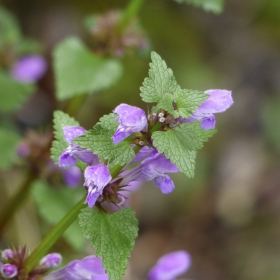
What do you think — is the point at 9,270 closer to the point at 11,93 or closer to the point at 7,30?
the point at 11,93

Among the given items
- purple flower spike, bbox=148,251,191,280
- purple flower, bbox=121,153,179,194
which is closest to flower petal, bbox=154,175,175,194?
purple flower, bbox=121,153,179,194

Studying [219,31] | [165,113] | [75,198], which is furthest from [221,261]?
[165,113]

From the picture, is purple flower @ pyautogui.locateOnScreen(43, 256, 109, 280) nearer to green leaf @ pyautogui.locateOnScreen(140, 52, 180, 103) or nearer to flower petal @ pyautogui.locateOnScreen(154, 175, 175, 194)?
flower petal @ pyautogui.locateOnScreen(154, 175, 175, 194)

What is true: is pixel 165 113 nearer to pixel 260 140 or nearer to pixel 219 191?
pixel 219 191

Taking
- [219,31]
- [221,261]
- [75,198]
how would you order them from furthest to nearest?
[219,31], [221,261], [75,198]

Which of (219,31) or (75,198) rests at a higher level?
(219,31)

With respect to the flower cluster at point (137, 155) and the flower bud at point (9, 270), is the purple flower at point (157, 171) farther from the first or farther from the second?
the flower bud at point (9, 270)
